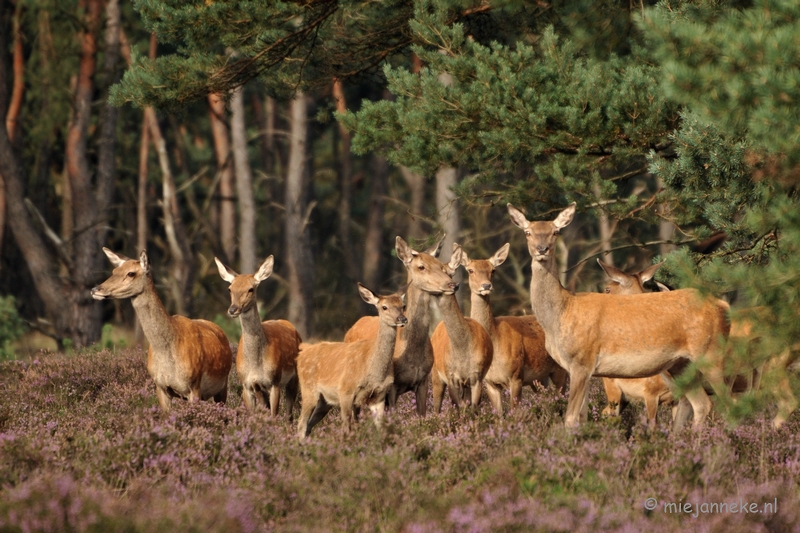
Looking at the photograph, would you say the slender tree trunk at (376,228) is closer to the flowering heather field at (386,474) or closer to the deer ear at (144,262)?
the deer ear at (144,262)

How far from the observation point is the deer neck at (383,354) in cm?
963

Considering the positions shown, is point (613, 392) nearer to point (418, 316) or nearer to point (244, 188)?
point (418, 316)

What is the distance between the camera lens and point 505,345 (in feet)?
38.2

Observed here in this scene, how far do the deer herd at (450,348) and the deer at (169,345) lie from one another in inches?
0.5

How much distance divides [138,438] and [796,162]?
195 inches

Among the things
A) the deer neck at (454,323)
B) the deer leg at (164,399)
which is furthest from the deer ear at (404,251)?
the deer leg at (164,399)

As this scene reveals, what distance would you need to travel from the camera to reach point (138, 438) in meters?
7.88

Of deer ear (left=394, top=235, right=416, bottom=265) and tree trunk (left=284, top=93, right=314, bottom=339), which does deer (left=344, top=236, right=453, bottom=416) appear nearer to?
deer ear (left=394, top=235, right=416, bottom=265)

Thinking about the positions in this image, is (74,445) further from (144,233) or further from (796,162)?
(144,233)

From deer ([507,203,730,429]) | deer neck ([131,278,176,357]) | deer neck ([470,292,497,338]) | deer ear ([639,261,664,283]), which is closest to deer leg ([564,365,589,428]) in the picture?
deer ([507,203,730,429])

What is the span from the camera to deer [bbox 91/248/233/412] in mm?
10609

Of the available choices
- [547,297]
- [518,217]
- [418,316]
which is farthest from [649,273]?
[418,316]

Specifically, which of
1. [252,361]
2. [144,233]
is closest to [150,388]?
[252,361]

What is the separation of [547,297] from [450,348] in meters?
1.24
